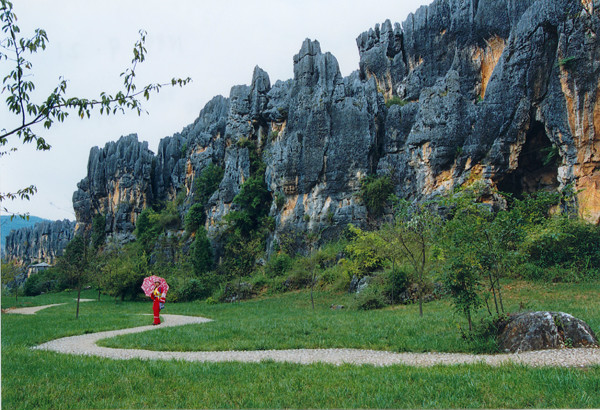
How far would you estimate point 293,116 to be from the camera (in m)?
43.7

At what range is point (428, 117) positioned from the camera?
3453 centimetres

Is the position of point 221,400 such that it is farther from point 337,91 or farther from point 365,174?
point 337,91

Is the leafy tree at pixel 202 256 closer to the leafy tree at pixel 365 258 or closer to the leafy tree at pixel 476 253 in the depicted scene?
the leafy tree at pixel 365 258

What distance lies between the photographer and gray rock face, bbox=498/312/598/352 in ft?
25.1

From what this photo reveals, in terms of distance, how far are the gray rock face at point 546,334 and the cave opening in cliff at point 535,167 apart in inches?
987

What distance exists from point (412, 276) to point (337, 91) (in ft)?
82.3

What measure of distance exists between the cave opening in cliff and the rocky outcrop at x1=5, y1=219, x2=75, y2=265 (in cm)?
8542

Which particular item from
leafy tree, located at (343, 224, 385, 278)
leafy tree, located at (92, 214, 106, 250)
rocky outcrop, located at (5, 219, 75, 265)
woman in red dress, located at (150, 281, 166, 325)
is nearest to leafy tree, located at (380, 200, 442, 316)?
leafy tree, located at (343, 224, 385, 278)

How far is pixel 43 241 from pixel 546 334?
103 m

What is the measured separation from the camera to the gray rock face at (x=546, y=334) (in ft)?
25.1

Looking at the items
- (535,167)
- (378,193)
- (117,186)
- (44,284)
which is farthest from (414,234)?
(117,186)

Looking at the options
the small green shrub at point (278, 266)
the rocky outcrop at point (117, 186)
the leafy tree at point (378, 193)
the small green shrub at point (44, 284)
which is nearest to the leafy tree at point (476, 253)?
the leafy tree at point (378, 193)

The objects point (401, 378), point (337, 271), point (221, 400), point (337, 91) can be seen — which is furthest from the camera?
point (337, 91)

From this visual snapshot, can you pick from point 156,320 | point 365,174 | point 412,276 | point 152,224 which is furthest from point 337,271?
point 152,224
